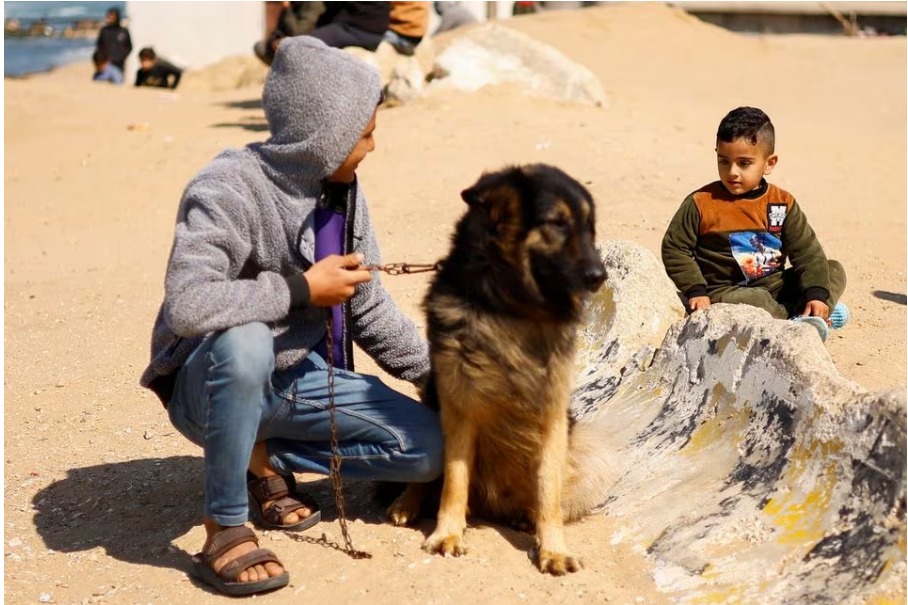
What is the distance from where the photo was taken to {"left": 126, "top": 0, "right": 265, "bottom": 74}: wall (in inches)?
965

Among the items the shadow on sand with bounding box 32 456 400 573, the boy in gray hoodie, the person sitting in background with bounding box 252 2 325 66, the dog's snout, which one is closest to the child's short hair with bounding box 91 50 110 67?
the person sitting in background with bounding box 252 2 325 66

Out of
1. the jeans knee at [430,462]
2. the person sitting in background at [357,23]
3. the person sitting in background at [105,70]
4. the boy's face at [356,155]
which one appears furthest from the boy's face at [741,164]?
the person sitting in background at [105,70]

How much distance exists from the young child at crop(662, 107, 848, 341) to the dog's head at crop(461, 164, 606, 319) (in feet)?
6.22

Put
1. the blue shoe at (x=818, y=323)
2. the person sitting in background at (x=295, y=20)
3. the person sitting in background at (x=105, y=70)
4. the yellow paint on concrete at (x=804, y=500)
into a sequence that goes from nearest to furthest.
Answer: the yellow paint on concrete at (x=804, y=500) → the blue shoe at (x=818, y=323) → the person sitting in background at (x=295, y=20) → the person sitting in background at (x=105, y=70)

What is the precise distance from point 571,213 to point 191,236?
4.16 ft

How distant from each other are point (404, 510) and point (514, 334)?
0.91 metres

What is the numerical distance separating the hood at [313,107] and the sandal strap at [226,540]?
4.03 feet

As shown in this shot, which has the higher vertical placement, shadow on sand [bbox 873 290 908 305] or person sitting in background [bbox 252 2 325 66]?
person sitting in background [bbox 252 2 325 66]

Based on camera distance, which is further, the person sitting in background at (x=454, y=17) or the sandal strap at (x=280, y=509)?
the person sitting in background at (x=454, y=17)

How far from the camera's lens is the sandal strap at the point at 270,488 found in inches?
168

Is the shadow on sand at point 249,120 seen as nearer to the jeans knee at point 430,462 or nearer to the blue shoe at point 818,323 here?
the blue shoe at point 818,323

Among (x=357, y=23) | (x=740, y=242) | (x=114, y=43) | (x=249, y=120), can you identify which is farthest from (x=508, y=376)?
(x=114, y=43)

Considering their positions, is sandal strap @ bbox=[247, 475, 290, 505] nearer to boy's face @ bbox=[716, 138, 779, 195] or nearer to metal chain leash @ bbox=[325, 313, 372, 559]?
metal chain leash @ bbox=[325, 313, 372, 559]

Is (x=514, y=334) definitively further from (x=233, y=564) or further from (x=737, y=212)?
(x=737, y=212)
